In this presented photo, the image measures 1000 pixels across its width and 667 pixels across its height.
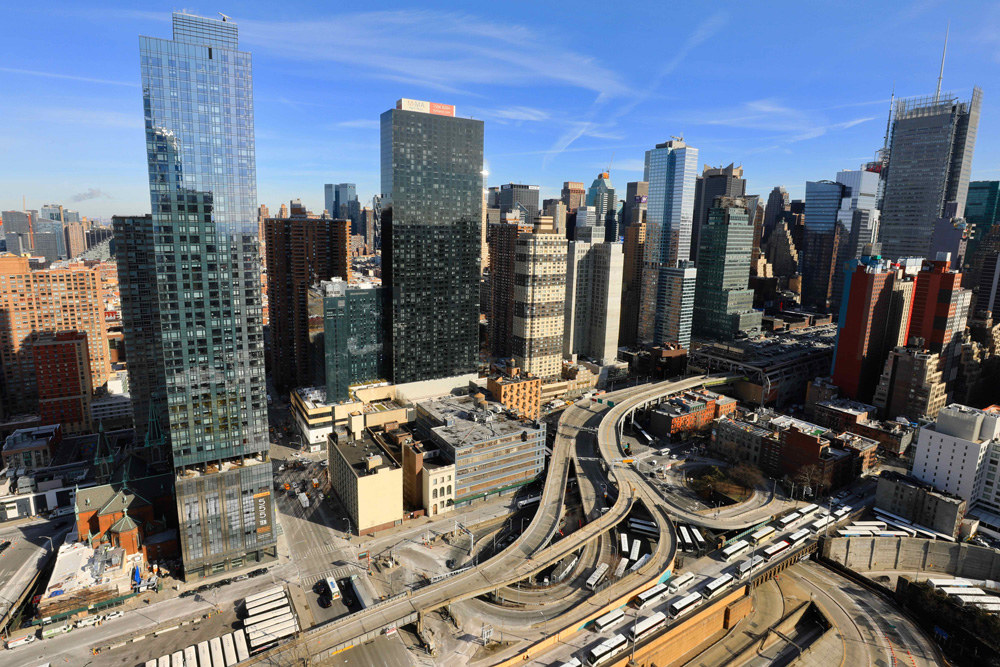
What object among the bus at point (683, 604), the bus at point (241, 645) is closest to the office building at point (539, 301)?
the bus at point (683, 604)

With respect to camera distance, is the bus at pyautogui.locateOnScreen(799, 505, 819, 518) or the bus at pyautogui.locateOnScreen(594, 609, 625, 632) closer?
the bus at pyautogui.locateOnScreen(594, 609, 625, 632)

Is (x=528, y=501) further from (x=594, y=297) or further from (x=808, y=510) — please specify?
(x=594, y=297)

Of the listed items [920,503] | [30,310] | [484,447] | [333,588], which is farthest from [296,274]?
[920,503]

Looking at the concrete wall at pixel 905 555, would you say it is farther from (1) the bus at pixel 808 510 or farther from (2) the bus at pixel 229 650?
(2) the bus at pixel 229 650

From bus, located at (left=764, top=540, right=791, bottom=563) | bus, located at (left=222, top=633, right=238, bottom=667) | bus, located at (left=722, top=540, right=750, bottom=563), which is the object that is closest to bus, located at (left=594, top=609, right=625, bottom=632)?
bus, located at (left=722, top=540, right=750, bottom=563)

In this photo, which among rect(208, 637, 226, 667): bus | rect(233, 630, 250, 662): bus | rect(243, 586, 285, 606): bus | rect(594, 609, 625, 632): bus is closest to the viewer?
rect(208, 637, 226, 667): bus

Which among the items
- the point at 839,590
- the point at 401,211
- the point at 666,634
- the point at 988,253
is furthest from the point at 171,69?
the point at 988,253

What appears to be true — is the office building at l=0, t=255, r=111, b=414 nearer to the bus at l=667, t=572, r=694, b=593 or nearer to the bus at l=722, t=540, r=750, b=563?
the bus at l=667, t=572, r=694, b=593
